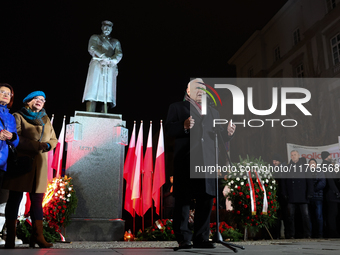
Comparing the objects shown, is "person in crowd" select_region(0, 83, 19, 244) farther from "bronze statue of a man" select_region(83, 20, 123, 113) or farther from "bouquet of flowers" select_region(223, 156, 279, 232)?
"bronze statue of a man" select_region(83, 20, 123, 113)

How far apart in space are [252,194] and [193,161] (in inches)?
126

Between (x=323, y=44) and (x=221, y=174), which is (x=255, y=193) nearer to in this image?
(x=221, y=174)

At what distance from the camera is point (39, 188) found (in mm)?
4039

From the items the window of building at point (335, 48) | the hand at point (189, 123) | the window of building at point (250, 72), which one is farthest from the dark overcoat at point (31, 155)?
the window of building at point (250, 72)

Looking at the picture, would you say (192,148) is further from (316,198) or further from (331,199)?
(331,199)

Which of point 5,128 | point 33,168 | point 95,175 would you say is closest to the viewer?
point 5,128

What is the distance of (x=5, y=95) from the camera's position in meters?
3.97

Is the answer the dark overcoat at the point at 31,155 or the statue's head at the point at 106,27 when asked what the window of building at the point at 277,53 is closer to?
the statue's head at the point at 106,27

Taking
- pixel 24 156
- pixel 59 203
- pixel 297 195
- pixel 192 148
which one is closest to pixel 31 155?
pixel 24 156

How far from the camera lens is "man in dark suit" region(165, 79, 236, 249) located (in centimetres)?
354

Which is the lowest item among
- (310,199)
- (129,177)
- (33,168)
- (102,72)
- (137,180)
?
(310,199)

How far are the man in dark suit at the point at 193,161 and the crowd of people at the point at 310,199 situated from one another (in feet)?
13.5

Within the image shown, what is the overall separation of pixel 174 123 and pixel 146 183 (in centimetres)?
611

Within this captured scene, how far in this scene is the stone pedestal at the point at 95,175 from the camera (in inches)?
295
